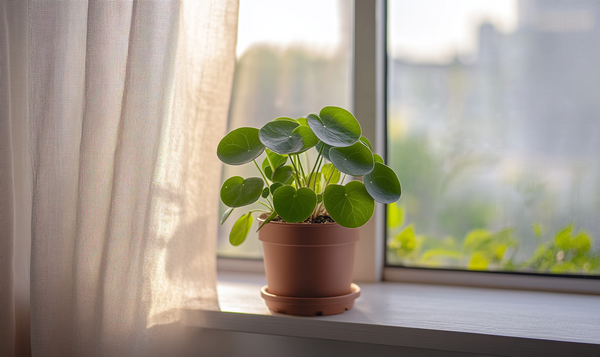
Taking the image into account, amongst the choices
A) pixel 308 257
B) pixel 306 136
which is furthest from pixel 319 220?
pixel 306 136

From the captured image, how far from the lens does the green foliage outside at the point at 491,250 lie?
1.05 metres

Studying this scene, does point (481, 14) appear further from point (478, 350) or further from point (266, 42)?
point (478, 350)

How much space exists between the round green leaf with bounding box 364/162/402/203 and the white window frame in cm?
27

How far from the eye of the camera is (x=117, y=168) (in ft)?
2.90

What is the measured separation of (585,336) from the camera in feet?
2.56

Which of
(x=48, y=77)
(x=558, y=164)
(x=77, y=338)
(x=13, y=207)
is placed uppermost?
(x=48, y=77)

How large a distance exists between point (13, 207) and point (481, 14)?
1191 mm

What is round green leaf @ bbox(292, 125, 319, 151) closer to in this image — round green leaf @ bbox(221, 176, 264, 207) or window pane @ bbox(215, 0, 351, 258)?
round green leaf @ bbox(221, 176, 264, 207)

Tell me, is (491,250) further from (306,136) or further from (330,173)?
(306,136)

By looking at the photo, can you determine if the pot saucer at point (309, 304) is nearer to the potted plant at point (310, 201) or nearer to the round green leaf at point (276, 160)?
the potted plant at point (310, 201)

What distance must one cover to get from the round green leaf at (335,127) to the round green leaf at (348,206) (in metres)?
0.09

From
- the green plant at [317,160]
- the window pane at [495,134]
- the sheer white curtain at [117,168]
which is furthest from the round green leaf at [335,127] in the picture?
the window pane at [495,134]

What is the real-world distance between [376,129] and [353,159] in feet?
1.01

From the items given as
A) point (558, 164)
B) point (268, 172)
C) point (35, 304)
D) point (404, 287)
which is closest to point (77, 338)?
point (35, 304)
